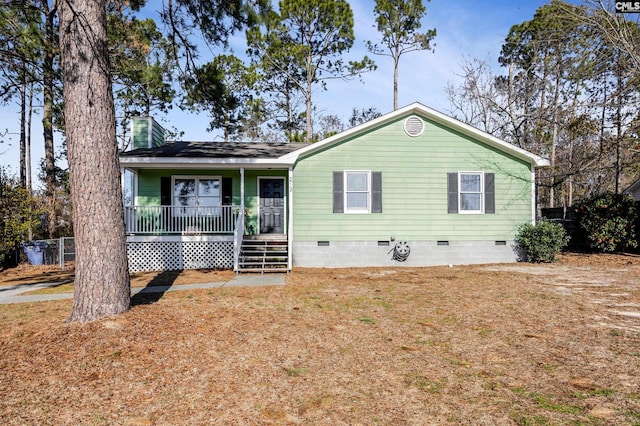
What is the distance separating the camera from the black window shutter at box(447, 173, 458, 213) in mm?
12828

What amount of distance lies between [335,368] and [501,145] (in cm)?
1118

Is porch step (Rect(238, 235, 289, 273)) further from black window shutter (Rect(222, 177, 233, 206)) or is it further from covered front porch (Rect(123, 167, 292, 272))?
black window shutter (Rect(222, 177, 233, 206))

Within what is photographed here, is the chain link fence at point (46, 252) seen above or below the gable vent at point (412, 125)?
below

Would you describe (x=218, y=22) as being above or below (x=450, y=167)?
above

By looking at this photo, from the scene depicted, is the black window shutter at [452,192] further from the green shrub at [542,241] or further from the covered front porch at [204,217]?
the covered front porch at [204,217]

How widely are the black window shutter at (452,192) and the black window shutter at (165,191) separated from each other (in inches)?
372

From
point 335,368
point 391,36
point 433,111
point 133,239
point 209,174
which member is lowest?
→ point 335,368

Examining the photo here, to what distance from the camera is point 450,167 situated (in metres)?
12.9

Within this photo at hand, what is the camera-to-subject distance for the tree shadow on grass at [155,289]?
7.28 metres

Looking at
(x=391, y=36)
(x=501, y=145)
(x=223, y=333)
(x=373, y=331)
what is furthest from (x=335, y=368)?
(x=391, y=36)

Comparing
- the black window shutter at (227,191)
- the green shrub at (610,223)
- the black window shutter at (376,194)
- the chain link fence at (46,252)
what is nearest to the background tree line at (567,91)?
the green shrub at (610,223)

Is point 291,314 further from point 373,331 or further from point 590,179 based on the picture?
point 590,179

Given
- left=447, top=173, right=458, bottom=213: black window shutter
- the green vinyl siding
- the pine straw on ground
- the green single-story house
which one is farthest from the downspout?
left=447, top=173, right=458, bottom=213: black window shutter

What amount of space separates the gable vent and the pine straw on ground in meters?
6.85
